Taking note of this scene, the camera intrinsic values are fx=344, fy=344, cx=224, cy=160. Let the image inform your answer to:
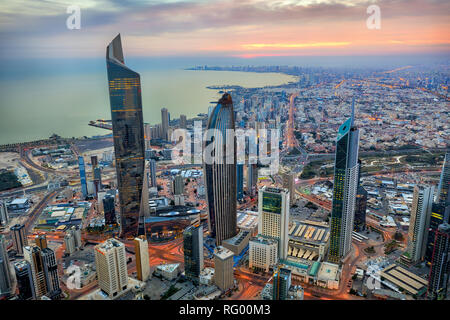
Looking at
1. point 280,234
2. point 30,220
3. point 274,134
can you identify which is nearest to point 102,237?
point 30,220

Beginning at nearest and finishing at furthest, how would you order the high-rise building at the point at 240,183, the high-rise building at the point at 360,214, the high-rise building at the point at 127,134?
the high-rise building at the point at 127,134 < the high-rise building at the point at 360,214 < the high-rise building at the point at 240,183

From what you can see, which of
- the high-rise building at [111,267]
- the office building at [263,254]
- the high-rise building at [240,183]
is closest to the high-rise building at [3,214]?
the high-rise building at [111,267]

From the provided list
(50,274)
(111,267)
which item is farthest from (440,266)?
(50,274)

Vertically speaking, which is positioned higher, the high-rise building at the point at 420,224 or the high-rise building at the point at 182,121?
the high-rise building at the point at 182,121

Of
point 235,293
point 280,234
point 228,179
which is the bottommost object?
point 235,293

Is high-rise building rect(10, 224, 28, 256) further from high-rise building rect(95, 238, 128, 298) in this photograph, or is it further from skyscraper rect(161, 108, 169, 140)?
skyscraper rect(161, 108, 169, 140)

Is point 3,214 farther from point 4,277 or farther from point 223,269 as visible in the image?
point 223,269

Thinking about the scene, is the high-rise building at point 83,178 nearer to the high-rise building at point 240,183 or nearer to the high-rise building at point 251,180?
the high-rise building at point 240,183
